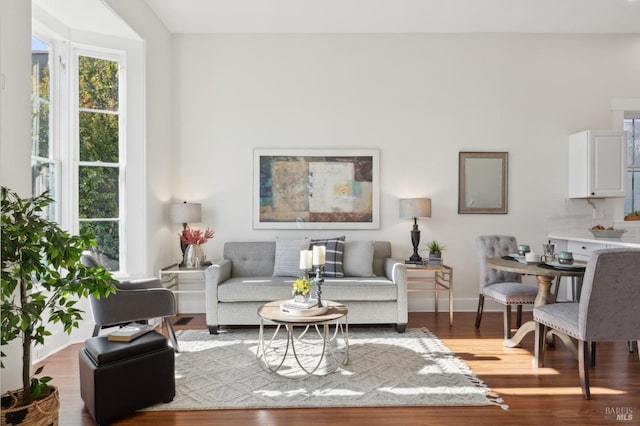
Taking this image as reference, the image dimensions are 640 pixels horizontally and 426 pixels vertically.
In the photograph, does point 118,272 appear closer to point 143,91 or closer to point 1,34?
point 143,91

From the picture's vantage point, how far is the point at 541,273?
10.0ft

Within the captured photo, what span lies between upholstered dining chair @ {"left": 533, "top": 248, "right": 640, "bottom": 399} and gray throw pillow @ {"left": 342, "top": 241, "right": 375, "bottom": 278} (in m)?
2.07

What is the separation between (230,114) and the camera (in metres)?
4.97

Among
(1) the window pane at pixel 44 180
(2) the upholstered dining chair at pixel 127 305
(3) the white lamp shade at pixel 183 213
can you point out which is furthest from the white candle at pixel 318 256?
(1) the window pane at pixel 44 180

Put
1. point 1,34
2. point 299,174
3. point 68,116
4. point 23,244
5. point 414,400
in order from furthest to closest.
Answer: point 299,174 < point 68,116 < point 414,400 < point 1,34 < point 23,244

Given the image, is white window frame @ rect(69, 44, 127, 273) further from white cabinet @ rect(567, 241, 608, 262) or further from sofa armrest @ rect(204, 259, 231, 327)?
white cabinet @ rect(567, 241, 608, 262)

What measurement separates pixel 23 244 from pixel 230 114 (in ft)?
11.0

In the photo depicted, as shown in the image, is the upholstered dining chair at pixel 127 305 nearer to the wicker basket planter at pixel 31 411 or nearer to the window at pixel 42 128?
the window at pixel 42 128

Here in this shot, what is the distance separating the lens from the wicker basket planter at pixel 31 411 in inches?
72.1

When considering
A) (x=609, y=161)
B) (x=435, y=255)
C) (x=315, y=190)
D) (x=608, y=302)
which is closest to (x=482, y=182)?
(x=435, y=255)

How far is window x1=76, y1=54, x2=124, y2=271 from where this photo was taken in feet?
13.1

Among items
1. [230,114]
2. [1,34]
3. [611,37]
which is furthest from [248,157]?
[611,37]

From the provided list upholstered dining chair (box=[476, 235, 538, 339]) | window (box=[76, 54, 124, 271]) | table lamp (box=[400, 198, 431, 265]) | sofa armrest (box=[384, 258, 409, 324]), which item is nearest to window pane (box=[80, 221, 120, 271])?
window (box=[76, 54, 124, 271])

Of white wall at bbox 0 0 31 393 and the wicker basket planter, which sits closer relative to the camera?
the wicker basket planter
